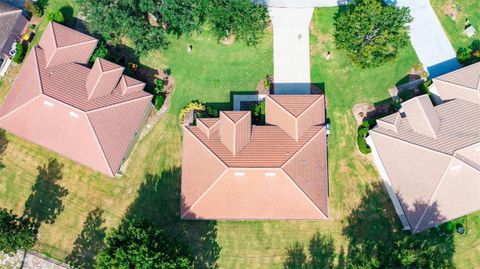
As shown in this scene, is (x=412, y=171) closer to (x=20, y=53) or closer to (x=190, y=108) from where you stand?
(x=190, y=108)

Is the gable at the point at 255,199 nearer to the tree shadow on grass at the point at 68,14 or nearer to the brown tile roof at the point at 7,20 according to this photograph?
the tree shadow on grass at the point at 68,14

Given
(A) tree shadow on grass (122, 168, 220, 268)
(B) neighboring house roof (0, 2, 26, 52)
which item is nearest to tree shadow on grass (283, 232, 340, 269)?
(A) tree shadow on grass (122, 168, 220, 268)

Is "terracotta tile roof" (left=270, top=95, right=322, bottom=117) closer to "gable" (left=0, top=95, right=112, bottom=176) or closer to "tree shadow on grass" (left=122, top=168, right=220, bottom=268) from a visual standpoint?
"tree shadow on grass" (left=122, top=168, right=220, bottom=268)

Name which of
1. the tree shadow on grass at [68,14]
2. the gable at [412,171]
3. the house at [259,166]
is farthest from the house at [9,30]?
the gable at [412,171]

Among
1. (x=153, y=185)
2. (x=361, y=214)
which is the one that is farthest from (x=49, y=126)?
(x=361, y=214)

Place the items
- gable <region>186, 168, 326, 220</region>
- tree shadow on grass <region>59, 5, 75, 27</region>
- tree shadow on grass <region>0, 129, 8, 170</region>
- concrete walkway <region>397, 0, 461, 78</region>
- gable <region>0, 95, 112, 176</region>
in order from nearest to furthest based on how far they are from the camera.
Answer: gable <region>186, 168, 326, 220</region>
gable <region>0, 95, 112, 176</region>
tree shadow on grass <region>0, 129, 8, 170</region>
concrete walkway <region>397, 0, 461, 78</region>
tree shadow on grass <region>59, 5, 75, 27</region>
